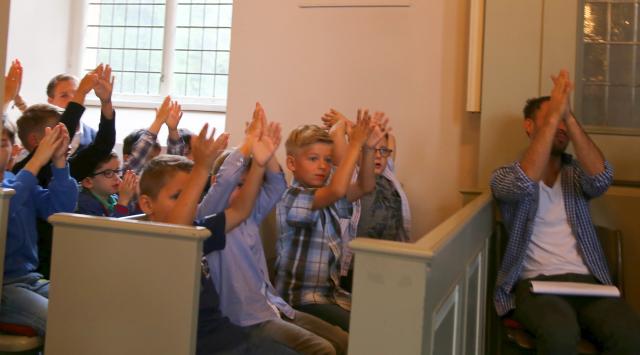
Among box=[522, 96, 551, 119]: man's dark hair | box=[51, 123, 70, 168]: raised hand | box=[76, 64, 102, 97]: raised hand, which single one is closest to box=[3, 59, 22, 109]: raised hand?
box=[76, 64, 102, 97]: raised hand

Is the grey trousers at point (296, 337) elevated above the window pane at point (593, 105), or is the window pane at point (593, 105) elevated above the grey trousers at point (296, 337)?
the window pane at point (593, 105)

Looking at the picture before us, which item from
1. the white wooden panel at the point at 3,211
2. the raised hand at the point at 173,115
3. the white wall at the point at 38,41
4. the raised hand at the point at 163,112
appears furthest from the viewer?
the white wall at the point at 38,41

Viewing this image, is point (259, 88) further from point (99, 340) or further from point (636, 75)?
point (99, 340)

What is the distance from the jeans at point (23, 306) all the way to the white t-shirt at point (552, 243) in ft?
6.69

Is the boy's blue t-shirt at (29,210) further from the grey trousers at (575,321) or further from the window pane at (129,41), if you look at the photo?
the window pane at (129,41)

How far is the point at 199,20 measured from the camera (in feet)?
18.2

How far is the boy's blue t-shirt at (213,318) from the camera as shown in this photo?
2.17m

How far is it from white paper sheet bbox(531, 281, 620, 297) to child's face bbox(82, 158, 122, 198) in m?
1.93

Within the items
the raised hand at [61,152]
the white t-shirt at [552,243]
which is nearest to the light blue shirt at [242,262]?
the raised hand at [61,152]

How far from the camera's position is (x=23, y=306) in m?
2.33

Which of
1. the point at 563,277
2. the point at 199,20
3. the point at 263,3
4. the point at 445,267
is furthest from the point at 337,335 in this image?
the point at 199,20

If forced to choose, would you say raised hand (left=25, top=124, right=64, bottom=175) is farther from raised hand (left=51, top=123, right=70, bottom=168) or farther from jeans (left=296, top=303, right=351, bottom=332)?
jeans (left=296, top=303, right=351, bottom=332)

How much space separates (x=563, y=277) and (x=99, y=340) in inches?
81.4

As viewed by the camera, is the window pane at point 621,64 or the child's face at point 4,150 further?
the window pane at point 621,64
